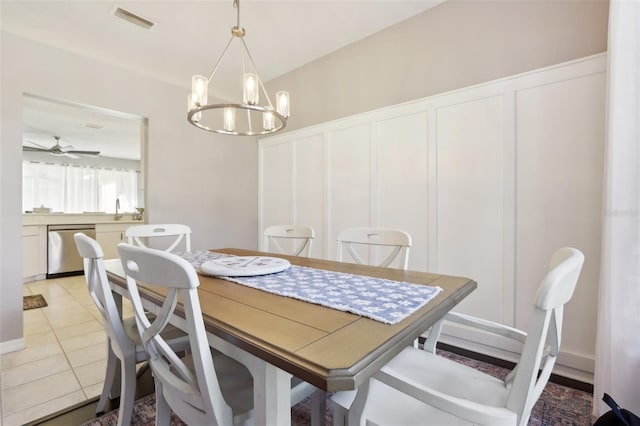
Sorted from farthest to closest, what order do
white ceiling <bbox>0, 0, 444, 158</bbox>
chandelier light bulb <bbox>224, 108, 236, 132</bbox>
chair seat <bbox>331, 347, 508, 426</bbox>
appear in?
1. white ceiling <bbox>0, 0, 444, 158</bbox>
2. chandelier light bulb <bbox>224, 108, 236, 132</bbox>
3. chair seat <bbox>331, 347, 508, 426</bbox>

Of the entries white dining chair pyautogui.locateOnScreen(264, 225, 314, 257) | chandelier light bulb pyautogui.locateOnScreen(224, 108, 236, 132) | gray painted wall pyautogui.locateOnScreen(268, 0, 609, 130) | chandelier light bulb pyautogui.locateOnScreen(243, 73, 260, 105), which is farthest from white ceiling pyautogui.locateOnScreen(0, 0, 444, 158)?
white dining chair pyautogui.locateOnScreen(264, 225, 314, 257)

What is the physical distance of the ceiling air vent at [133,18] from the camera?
7.66 ft

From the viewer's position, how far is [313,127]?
313 cm

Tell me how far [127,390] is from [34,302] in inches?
129

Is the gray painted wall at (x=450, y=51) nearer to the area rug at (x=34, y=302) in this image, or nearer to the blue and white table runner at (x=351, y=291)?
the blue and white table runner at (x=351, y=291)

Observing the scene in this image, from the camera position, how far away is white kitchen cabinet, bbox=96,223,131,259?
4.95 m

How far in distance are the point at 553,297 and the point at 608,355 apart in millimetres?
1323

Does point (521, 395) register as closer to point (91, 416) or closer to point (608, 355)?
point (608, 355)

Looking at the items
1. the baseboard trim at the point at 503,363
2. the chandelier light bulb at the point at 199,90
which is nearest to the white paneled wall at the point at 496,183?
the baseboard trim at the point at 503,363

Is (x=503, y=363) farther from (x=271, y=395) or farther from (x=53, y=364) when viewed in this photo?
(x=53, y=364)

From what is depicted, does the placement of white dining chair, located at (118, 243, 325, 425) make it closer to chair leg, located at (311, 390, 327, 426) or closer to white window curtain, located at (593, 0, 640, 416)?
chair leg, located at (311, 390, 327, 426)

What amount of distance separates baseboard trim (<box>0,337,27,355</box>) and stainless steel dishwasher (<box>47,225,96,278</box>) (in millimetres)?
2949

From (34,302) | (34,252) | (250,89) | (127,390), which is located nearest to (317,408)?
(127,390)

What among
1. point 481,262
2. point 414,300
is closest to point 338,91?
point 481,262
